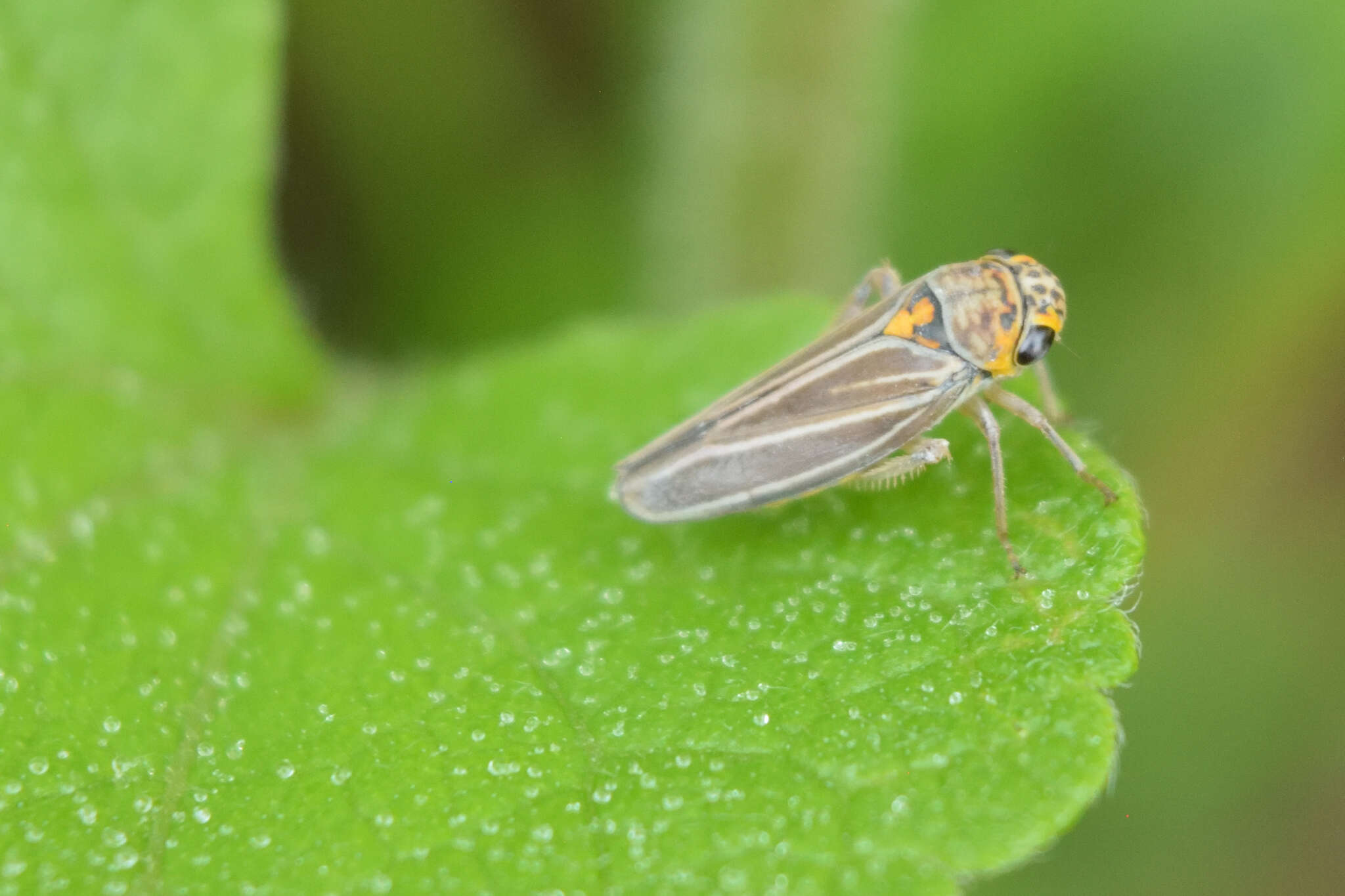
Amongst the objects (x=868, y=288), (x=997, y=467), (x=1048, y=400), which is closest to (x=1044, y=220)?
(x=868, y=288)

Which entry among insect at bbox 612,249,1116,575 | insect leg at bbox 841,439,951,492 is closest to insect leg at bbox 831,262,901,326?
insect at bbox 612,249,1116,575

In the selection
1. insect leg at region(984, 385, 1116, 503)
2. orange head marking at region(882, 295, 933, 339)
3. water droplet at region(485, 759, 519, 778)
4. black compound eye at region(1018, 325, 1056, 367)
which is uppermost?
orange head marking at region(882, 295, 933, 339)

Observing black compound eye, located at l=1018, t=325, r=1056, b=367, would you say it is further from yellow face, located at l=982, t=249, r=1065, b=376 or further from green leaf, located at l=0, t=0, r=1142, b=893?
green leaf, located at l=0, t=0, r=1142, b=893

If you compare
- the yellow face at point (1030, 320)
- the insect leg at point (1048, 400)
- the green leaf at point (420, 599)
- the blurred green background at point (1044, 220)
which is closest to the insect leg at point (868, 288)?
the green leaf at point (420, 599)

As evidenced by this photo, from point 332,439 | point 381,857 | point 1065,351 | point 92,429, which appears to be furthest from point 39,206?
point 1065,351

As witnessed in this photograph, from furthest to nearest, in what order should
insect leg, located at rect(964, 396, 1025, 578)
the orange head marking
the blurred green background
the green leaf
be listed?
1. the blurred green background
2. the orange head marking
3. insect leg, located at rect(964, 396, 1025, 578)
4. the green leaf

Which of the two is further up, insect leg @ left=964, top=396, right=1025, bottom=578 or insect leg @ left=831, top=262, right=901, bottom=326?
insect leg @ left=831, top=262, right=901, bottom=326
